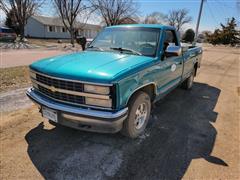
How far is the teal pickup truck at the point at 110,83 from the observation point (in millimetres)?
2426

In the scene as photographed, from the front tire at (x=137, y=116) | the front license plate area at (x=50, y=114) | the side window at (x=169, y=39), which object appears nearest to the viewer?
the front license plate area at (x=50, y=114)

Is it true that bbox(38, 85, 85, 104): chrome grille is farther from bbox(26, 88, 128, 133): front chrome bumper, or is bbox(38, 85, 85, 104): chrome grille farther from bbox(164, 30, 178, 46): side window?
bbox(164, 30, 178, 46): side window

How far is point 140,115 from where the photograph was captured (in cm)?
329

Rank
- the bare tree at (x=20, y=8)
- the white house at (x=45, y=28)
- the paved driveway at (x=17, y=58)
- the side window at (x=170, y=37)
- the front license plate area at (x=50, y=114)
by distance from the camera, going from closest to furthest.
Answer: the front license plate area at (x=50, y=114) → the side window at (x=170, y=37) → the paved driveway at (x=17, y=58) → the bare tree at (x=20, y=8) → the white house at (x=45, y=28)

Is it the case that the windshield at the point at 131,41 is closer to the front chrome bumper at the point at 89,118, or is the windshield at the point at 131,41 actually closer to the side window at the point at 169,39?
the side window at the point at 169,39

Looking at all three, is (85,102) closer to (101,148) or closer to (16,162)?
(101,148)

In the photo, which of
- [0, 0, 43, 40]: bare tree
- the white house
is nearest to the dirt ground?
[0, 0, 43, 40]: bare tree

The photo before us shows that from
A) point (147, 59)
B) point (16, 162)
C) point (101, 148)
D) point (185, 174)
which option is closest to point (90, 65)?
point (147, 59)

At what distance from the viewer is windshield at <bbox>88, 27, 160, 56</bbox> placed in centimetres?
348

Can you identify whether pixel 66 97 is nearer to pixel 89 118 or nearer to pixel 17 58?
pixel 89 118

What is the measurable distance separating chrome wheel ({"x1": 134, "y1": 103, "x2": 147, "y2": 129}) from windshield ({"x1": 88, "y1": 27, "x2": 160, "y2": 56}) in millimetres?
963

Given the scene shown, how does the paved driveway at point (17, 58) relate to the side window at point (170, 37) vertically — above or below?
below

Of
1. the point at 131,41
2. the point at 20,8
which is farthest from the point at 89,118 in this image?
the point at 20,8

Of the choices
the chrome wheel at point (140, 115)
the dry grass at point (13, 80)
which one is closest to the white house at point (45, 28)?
the dry grass at point (13, 80)
